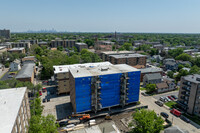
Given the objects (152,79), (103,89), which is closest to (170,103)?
(152,79)

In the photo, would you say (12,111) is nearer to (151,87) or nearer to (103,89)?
(103,89)

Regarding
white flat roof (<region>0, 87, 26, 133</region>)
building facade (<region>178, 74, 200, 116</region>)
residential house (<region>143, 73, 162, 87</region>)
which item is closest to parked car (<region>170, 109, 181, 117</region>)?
building facade (<region>178, 74, 200, 116</region>)

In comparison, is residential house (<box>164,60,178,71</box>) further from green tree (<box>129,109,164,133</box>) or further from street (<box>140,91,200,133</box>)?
green tree (<box>129,109,164,133</box>)

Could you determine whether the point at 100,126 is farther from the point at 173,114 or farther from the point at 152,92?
the point at 152,92

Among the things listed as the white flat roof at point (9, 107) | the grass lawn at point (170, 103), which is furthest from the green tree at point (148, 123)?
the white flat roof at point (9, 107)

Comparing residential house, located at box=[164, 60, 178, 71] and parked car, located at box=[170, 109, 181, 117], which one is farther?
residential house, located at box=[164, 60, 178, 71]

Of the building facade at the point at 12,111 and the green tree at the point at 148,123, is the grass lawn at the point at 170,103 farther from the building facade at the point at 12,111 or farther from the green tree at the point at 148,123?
the building facade at the point at 12,111
